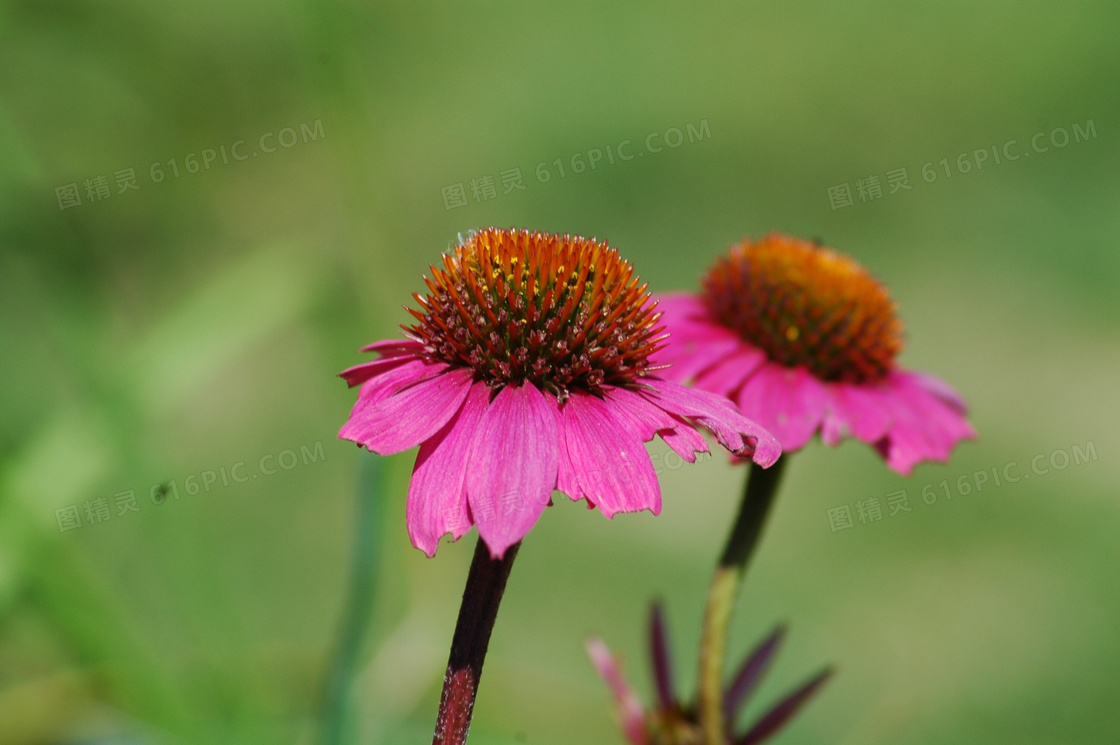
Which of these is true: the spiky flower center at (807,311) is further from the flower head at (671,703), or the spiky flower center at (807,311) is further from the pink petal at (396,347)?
the pink petal at (396,347)

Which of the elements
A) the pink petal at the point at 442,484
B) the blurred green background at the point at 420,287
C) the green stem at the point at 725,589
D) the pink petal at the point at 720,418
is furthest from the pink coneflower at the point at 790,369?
the blurred green background at the point at 420,287

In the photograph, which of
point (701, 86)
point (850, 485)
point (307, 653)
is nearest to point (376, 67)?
point (701, 86)

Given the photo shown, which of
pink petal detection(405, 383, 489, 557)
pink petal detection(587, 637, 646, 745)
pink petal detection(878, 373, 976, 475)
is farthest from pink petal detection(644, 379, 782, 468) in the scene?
pink petal detection(587, 637, 646, 745)

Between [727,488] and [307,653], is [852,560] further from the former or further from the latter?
[307,653]

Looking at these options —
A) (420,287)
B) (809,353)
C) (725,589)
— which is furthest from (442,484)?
(420,287)

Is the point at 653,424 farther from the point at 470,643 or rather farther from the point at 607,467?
the point at 470,643
